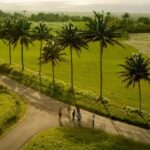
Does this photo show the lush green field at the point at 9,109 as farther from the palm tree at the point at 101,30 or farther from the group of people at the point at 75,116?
the palm tree at the point at 101,30

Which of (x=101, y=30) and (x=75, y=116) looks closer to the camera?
(x=75, y=116)

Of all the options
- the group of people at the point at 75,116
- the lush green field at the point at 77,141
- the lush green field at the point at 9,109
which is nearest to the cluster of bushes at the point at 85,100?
the group of people at the point at 75,116

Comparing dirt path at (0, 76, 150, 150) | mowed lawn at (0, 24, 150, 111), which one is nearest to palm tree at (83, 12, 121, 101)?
mowed lawn at (0, 24, 150, 111)

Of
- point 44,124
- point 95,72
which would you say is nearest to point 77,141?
point 44,124

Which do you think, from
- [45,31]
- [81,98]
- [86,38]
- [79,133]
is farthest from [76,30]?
[79,133]

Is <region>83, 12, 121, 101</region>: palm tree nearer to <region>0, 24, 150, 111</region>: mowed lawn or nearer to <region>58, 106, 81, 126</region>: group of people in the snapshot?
<region>0, 24, 150, 111</region>: mowed lawn

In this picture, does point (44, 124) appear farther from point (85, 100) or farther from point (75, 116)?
point (85, 100)

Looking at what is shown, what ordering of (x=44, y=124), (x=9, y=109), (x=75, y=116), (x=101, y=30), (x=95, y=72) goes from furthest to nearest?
(x=95, y=72) → (x=101, y=30) → (x=9, y=109) → (x=75, y=116) → (x=44, y=124)

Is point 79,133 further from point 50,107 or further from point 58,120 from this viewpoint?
point 50,107
